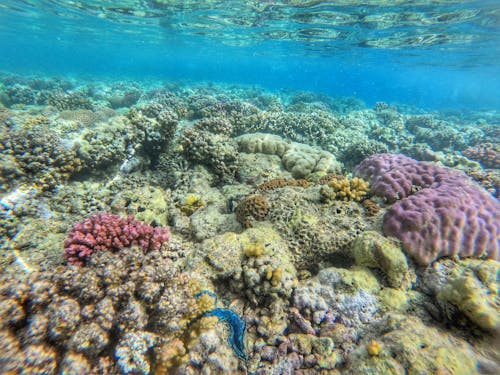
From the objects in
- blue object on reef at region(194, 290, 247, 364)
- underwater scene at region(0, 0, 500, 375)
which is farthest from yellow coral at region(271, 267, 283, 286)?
blue object on reef at region(194, 290, 247, 364)

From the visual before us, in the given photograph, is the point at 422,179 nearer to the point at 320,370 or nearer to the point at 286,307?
the point at 286,307

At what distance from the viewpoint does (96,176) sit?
6.84 m

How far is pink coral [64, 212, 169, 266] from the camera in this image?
3684 millimetres

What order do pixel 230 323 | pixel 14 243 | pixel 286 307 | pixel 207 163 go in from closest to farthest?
pixel 230 323 → pixel 286 307 → pixel 14 243 → pixel 207 163

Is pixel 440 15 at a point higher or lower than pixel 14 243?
higher

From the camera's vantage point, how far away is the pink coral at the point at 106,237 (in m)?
3.68

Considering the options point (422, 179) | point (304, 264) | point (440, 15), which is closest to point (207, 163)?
point (304, 264)

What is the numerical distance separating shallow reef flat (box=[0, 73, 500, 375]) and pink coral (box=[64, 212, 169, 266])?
0.08 feet

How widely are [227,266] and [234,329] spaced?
985 mm

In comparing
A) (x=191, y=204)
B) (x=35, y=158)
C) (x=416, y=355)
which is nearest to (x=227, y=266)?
(x=191, y=204)

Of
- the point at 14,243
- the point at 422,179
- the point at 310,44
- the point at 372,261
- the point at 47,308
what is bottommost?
the point at 14,243

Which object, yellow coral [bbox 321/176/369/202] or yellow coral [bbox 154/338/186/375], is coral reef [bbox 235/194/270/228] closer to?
yellow coral [bbox 321/176/369/202]

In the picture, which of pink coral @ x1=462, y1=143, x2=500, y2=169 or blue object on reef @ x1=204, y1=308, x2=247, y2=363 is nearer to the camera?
blue object on reef @ x1=204, y1=308, x2=247, y2=363

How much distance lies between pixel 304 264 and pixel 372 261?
45.7 inches
